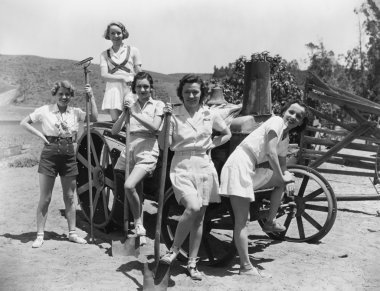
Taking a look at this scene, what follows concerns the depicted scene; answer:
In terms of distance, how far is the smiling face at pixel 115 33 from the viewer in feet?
19.9

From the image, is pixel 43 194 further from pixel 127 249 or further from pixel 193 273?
pixel 193 273

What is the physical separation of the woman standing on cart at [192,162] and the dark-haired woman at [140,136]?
0.54 m

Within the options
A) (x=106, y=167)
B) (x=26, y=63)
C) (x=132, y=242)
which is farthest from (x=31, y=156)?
(x=26, y=63)

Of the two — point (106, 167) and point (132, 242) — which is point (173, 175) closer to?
point (132, 242)

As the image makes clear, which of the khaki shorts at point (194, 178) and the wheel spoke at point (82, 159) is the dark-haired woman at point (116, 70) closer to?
the wheel spoke at point (82, 159)

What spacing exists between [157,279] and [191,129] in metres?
1.41

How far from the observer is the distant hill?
41478 mm

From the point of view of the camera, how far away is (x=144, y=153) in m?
5.26

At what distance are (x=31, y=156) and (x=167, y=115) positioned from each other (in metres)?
8.58

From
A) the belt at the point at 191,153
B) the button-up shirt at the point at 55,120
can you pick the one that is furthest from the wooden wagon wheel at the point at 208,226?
the button-up shirt at the point at 55,120

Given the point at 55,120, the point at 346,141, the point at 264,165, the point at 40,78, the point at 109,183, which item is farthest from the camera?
the point at 40,78

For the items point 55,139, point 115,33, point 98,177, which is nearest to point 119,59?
point 115,33

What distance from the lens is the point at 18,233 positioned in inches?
245

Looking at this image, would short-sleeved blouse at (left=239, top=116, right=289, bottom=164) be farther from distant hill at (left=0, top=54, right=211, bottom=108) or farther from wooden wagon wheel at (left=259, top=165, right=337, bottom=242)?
distant hill at (left=0, top=54, right=211, bottom=108)
